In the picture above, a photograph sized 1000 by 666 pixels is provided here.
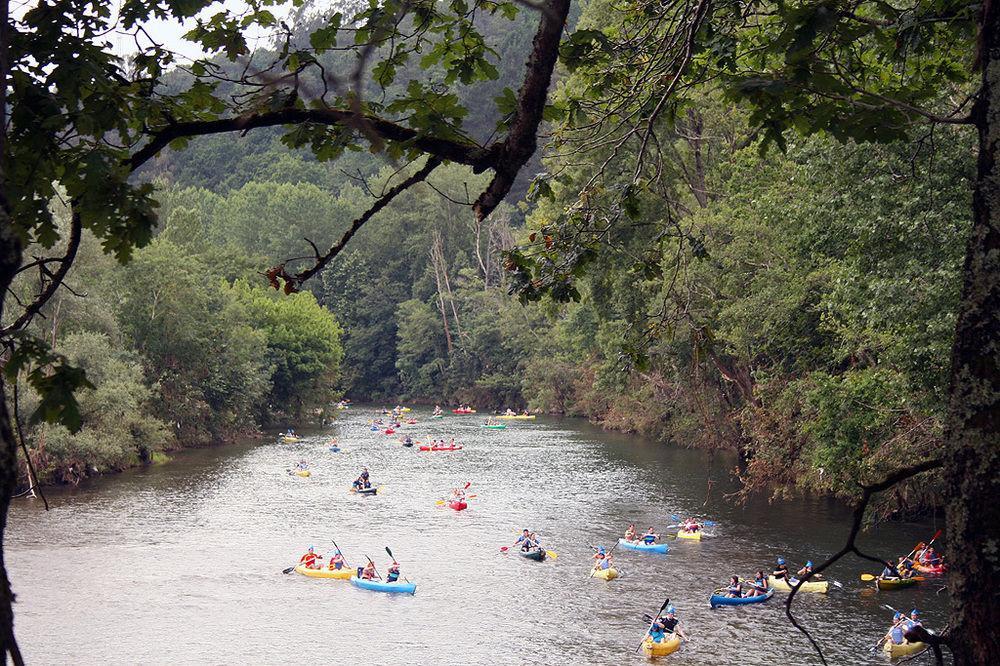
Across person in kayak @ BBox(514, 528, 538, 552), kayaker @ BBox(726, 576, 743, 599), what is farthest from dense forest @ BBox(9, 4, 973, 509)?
person in kayak @ BBox(514, 528, 538, 552)

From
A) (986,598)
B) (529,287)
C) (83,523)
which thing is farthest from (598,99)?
(83,523)

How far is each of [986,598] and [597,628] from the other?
15.6 metres

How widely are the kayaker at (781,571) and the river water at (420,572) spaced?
60cm

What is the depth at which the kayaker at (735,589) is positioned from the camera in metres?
18.9

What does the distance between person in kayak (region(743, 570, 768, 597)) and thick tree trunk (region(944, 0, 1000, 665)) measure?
55.6 ft

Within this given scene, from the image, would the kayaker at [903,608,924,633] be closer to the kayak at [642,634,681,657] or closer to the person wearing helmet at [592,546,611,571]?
the kayak at [642,634,681,657]

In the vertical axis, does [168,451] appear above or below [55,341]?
below

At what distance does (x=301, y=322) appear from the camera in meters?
57.5

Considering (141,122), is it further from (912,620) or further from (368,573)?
(368,573)

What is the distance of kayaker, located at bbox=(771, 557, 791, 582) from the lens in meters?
19.5

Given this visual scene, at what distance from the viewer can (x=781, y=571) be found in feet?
64.3

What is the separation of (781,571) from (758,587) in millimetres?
770

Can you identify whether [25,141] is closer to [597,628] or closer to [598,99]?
[598,99]

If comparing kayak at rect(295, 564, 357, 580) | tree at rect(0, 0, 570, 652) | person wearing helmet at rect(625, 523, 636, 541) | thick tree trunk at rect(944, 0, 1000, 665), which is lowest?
kayak at rect(295, 564, 357, 580)
